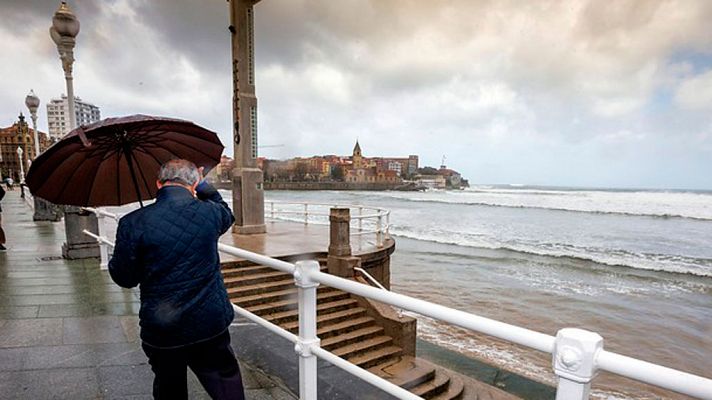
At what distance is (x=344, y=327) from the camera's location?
723 centimetres

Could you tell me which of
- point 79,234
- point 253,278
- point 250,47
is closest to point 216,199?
point 253,278

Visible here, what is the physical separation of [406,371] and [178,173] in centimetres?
593

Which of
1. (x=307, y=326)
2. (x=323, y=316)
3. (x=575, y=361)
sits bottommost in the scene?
(x=323, y=316)

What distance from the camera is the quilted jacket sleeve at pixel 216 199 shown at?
6.76ft

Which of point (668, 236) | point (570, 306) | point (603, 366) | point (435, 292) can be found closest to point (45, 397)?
point (603, 366)

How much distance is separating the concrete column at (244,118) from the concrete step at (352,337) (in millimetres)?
5699

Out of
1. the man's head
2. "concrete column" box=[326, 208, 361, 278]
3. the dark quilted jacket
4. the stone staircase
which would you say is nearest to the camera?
the dark quilted jacket

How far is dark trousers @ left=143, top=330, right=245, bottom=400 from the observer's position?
6.48 ft

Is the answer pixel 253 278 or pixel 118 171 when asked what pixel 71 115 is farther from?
pixel 118 171

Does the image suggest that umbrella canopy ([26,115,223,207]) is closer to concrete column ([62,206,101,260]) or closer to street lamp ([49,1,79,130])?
street lamp ([49,1,79,130])

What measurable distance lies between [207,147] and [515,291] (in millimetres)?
14474

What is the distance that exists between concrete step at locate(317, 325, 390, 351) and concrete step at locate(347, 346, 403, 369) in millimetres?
293

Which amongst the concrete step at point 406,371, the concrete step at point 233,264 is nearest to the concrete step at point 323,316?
the concrete step at point 406,371

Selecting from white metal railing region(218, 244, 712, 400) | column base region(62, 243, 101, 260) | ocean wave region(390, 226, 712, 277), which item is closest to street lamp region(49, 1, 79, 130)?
column base region(62, 243, 101, 260)
